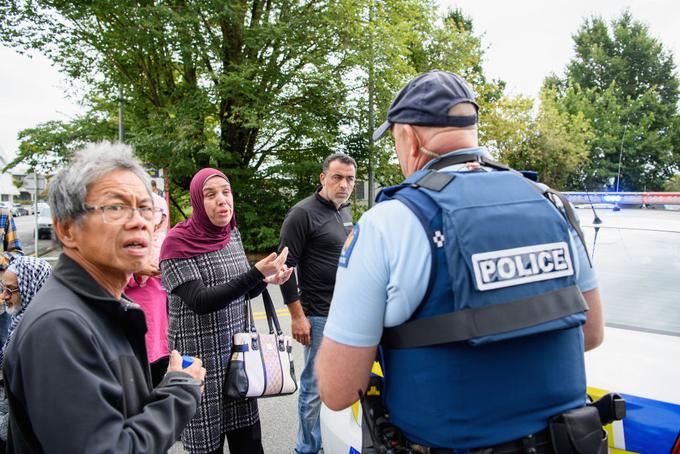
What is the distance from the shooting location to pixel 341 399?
1.27 metres

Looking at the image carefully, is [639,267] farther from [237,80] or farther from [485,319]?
[237,80]

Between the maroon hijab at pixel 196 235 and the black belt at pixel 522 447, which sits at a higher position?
the maroon hijab at pixel 196 235

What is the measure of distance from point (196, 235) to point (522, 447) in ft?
6.12

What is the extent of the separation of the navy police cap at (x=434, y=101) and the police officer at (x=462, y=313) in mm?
164

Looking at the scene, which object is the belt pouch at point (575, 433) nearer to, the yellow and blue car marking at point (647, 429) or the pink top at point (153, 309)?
the yellow and blue car marking at point (647, 429)

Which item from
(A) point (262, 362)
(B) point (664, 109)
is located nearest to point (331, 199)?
(A) point (262, 362)

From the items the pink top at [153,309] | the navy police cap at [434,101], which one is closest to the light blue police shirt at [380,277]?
the navy police cap at [434,101]

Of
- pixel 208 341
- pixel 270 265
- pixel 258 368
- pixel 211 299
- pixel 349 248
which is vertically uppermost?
pixel 349 248

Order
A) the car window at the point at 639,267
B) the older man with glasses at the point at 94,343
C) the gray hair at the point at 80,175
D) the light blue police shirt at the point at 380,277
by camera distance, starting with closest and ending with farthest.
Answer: the older man with glasses at the point at 94,343 → the light blue police shirt at the point at 380,277 → the gray hair at the point at 80,175 → the car window at the point at 639,267

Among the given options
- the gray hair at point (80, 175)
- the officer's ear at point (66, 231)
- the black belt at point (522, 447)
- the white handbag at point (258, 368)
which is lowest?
the white handbag at point (258, 368)

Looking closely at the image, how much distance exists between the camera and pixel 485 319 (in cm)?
112

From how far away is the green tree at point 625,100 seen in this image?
33.0m

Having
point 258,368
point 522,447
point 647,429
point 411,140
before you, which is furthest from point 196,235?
point 647,429

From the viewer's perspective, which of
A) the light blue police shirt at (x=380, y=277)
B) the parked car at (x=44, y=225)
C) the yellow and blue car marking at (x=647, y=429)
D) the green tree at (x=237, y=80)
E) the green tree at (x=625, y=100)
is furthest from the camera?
the green tree at (x=625, y=100)
